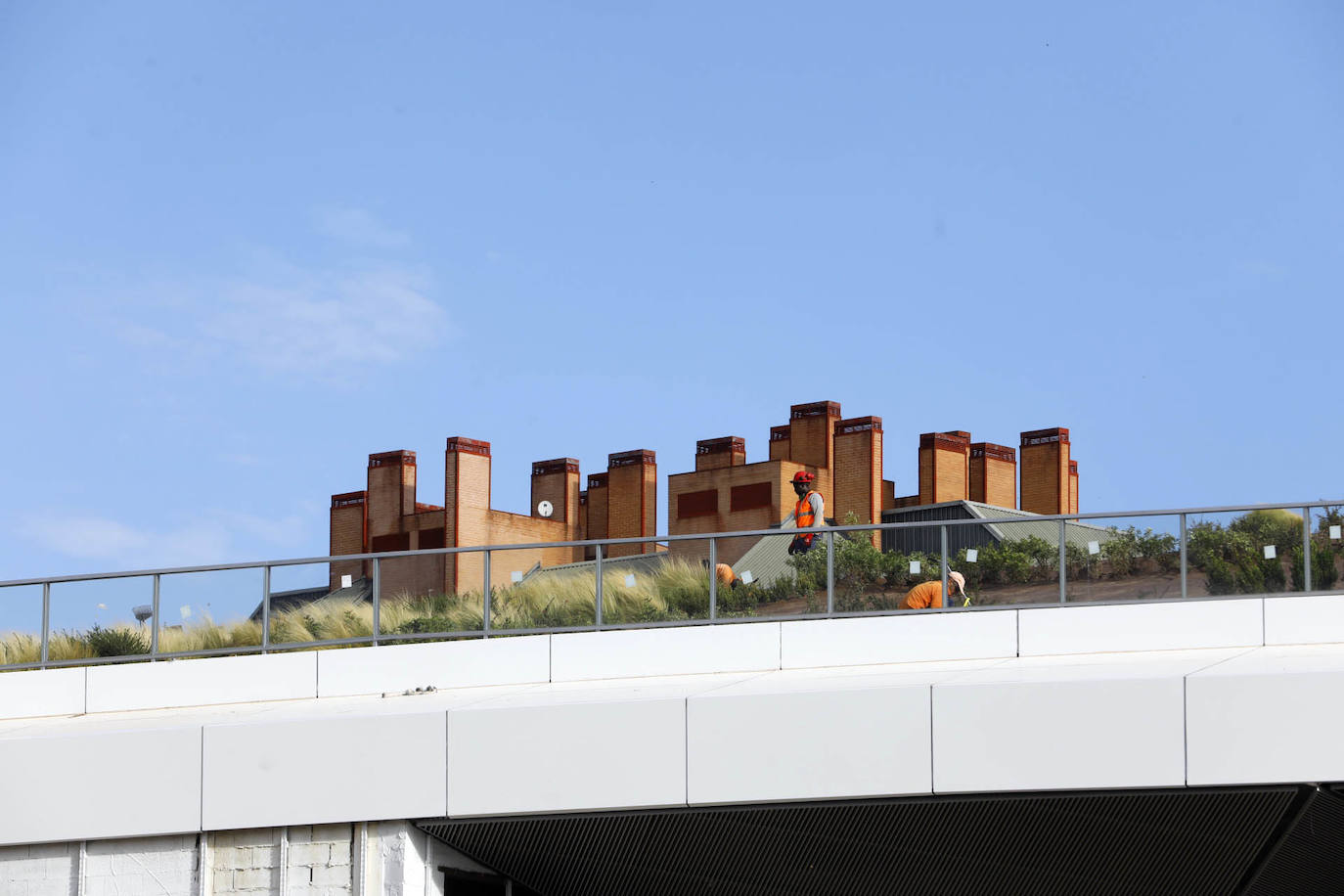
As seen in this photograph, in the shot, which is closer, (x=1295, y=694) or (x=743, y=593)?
(x=1295, y=694)

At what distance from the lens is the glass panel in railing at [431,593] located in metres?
19.9

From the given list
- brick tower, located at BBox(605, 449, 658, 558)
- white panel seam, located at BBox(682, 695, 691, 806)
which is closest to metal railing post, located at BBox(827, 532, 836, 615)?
white panel seam, located at BBox(682, 695, 691, 806)

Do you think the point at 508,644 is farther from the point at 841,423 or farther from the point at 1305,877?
the point at 841,423

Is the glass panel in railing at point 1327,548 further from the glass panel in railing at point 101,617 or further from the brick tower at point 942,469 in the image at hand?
the brick tower at point 942,469

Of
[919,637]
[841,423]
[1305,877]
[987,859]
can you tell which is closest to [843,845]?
[987,859]

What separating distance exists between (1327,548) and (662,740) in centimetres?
716

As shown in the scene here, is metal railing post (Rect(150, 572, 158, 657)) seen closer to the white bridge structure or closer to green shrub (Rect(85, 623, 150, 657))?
green shrub (Rect(85, 623, 150, 657))

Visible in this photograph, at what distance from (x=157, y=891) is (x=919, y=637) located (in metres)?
8.08

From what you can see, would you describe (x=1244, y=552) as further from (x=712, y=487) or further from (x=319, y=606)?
(x=712, y=487)

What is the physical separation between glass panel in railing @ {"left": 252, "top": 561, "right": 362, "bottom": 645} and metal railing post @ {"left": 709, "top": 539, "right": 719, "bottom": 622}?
407 cm

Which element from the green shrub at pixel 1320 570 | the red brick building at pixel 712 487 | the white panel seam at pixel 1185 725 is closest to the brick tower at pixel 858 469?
the red brick building at pixel 712 487

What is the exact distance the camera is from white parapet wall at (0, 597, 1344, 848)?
48.0 ft

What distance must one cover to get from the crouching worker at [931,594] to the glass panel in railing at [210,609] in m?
7.64

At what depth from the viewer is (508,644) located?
19.4m
